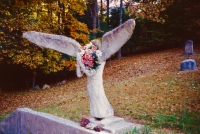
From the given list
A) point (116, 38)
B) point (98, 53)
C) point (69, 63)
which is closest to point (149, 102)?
point (98, 53)

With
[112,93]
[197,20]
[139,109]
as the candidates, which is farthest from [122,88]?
[197,20]

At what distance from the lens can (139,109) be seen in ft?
28.4

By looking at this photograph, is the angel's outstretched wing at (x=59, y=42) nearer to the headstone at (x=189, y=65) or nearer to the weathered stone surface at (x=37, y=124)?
the weathered stone surface at (x=37, y=124)

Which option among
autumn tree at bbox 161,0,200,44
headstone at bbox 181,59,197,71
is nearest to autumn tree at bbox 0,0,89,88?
headstone at bbox 181,59,197,71

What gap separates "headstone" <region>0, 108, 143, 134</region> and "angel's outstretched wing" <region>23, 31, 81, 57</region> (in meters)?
1.79

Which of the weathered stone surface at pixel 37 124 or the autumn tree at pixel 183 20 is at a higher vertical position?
the autumn tree at pixel 183 20

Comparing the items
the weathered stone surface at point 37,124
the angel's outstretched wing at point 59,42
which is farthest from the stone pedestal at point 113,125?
the angel's outstretched wing at point 59,42

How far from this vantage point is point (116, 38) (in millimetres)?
5477

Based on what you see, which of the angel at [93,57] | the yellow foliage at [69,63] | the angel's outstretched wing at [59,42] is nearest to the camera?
the angel at [93,57]

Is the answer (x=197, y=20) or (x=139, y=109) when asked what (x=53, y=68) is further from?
(x=197, y=20)

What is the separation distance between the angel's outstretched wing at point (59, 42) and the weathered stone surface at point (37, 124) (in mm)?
1794

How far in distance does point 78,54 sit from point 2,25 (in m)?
8.50

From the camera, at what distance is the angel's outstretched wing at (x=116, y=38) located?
5.14 m

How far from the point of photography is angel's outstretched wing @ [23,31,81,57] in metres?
6.18
